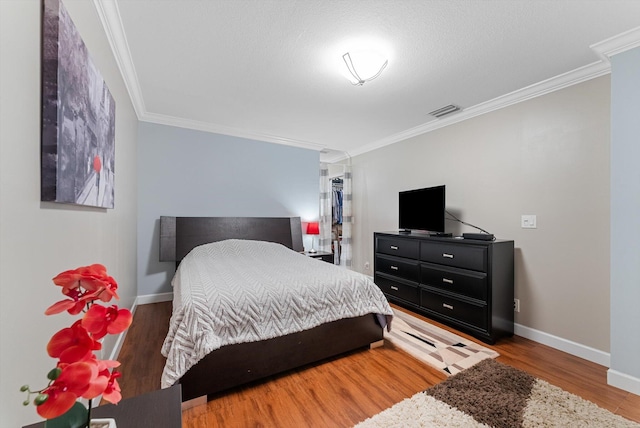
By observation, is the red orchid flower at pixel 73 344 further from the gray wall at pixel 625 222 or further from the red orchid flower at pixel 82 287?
the gray wall at pixel 625 222

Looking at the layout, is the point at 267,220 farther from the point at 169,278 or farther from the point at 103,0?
the point at 103,0

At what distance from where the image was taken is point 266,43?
202 centimetres

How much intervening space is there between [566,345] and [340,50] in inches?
122

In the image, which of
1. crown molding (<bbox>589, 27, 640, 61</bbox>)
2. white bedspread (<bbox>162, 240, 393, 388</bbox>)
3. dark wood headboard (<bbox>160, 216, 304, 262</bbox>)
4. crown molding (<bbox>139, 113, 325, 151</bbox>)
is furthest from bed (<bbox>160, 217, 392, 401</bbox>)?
crown molding (<bbox>589, 27, 640, 61</bbox>)

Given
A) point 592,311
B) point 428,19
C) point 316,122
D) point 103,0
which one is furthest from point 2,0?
point 592,311

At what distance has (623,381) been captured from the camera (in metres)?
1.88

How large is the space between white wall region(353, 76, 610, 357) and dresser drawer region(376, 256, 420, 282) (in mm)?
697

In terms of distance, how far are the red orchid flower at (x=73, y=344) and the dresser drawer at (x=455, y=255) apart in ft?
9.23

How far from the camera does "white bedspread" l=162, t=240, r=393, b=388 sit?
5.34 feet

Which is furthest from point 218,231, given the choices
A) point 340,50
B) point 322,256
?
point 340,50

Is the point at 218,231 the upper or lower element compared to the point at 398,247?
upper

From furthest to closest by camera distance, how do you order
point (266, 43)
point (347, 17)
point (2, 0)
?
point (266, 43) < point (347, 17) < point (2, 0)

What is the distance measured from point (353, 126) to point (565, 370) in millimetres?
3251

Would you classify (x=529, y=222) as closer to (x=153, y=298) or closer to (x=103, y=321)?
(x=103, y=321)
